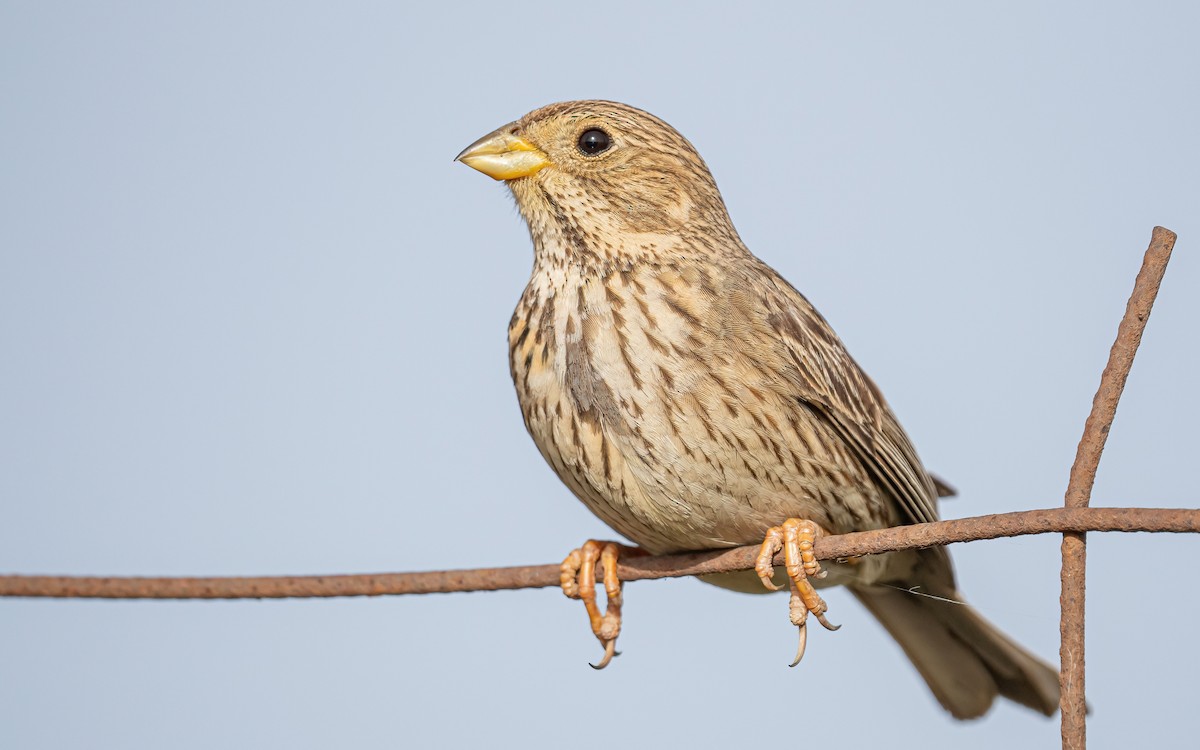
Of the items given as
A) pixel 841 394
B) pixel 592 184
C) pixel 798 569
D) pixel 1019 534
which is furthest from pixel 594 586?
pixel 1019 534

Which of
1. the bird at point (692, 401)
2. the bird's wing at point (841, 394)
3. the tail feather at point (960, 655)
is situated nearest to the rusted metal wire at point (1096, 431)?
the bird at point (692, 401)

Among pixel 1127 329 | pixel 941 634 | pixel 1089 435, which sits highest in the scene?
pixel 1127 329

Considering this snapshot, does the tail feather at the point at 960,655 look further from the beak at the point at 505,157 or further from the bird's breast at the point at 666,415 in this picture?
the beak at the point at 505,157

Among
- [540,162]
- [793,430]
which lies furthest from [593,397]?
[540,162]

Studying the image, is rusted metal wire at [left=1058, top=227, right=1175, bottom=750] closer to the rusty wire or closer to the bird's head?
the rusty wire

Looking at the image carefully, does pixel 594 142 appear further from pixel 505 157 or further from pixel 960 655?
pixel 960 655

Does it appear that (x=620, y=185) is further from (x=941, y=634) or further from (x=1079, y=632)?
(x=1079, y=632)
